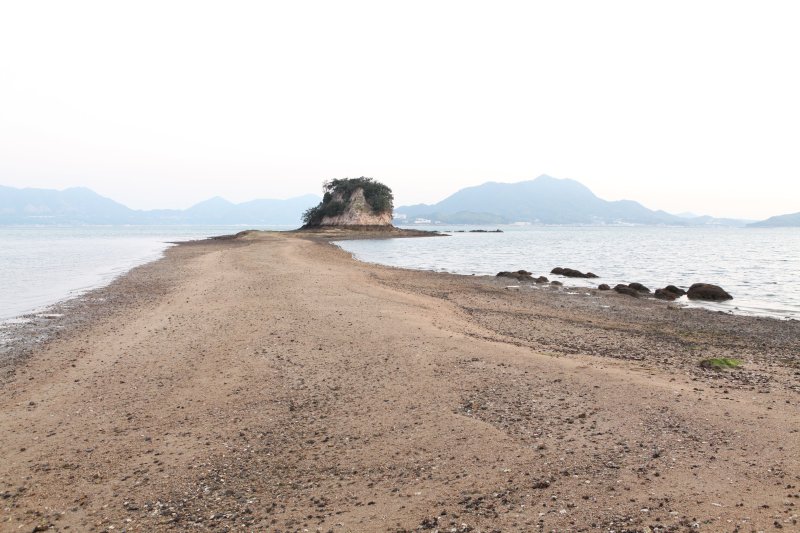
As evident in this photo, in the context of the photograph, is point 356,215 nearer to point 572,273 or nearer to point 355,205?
point 355,205

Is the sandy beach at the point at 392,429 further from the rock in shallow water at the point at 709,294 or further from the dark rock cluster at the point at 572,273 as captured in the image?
the dark rock cluster at the point at 572,273

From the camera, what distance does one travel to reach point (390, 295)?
60.4ft

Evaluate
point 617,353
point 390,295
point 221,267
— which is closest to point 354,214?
point 221,267

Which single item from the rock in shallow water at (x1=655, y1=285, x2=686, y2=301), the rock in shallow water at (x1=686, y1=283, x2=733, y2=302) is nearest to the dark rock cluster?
the rock in shallow water at (x1=655, y1=285, x2=686, y2=301)

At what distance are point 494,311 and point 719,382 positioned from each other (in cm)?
878

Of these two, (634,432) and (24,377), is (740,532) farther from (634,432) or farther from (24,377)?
(24,377)

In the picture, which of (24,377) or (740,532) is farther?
(24,377)

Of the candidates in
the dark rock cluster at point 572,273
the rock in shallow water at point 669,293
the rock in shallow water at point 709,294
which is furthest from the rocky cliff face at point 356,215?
the rock in shallow water at point 709,294

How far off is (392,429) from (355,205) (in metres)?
115

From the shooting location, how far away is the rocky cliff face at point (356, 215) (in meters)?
119

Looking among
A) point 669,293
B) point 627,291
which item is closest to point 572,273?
point 627,291

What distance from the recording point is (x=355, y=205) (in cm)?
11956

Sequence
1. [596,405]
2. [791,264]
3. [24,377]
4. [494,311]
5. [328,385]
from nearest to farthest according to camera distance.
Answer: [596,405] → [328,385] → [24,377] → [494,311] → [791,264]

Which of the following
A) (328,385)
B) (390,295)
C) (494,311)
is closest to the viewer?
(328,385)
